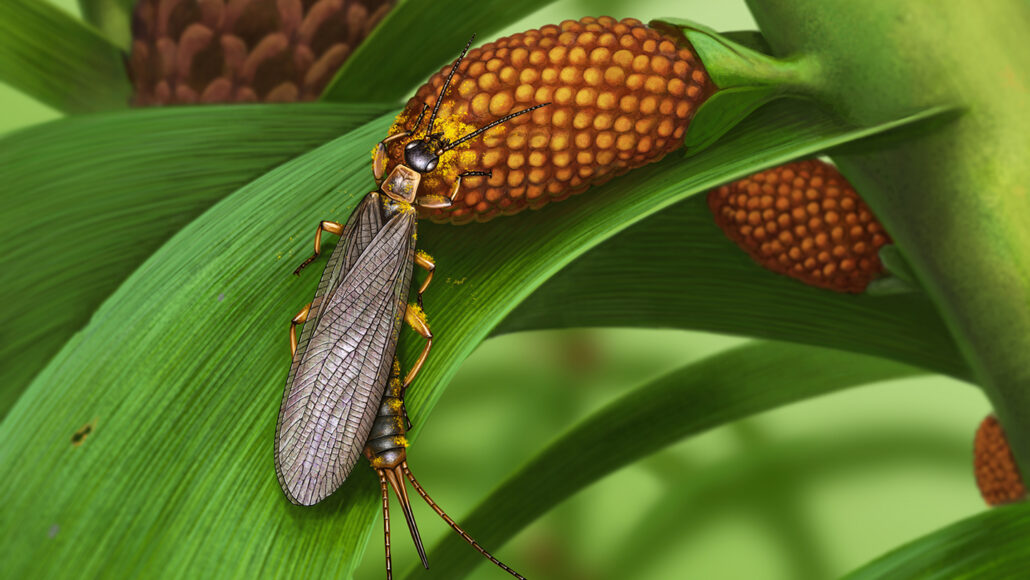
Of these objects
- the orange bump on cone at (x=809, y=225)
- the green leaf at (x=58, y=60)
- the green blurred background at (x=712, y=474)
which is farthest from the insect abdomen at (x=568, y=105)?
the green blurred background at (x=712, y=474)

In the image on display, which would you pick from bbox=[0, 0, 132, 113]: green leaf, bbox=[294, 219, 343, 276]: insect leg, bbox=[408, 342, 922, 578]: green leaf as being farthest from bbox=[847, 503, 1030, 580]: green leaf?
bbox=[0, 0, 132, 113]: green leaf

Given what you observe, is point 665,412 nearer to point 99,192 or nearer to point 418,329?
point 418,329

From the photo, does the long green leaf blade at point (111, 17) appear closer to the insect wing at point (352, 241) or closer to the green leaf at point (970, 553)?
the insect wing at point (352, 241)

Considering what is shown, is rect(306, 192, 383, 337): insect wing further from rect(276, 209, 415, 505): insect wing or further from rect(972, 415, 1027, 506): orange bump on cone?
rect(972, 415, 1027, 506): orange bump on cone

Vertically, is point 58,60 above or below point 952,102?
above

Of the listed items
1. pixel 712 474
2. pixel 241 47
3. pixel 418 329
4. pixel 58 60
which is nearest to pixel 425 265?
pixel 418 329

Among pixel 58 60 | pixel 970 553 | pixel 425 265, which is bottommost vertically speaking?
pixel 970 553

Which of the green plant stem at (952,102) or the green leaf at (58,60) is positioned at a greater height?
the green leaf at (58,60)
